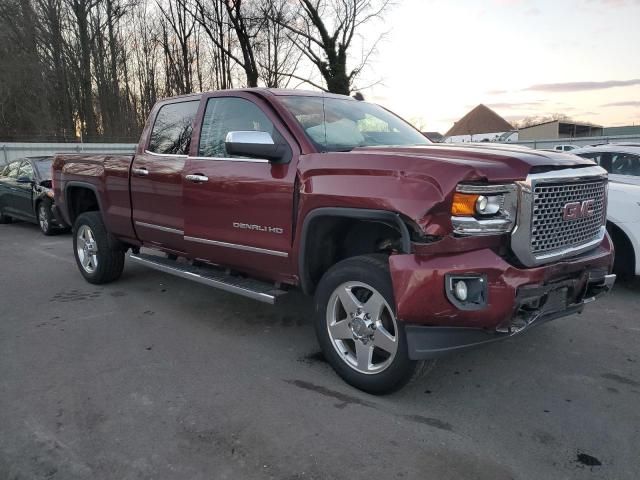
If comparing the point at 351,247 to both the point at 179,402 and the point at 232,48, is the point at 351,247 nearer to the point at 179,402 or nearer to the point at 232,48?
the point at 179,402

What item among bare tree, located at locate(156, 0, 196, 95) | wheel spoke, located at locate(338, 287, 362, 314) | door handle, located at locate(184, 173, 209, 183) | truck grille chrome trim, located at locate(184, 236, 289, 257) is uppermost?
bare tree, located at locate(156, 0, 196, 95)

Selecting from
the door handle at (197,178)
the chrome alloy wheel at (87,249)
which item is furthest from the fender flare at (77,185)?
the door handle at (197,178)

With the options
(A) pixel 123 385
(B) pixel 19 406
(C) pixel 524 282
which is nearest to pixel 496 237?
(C) pixel 524 282

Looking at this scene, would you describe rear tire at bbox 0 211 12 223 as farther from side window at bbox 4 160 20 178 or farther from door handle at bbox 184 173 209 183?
door handle at bbox 184 173 209 183

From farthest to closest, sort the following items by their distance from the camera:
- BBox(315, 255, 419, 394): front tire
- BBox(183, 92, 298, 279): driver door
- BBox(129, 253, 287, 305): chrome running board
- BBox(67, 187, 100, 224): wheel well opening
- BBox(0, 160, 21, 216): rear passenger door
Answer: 1. BBox(0, 160, 21, 216): rear passenger door
2. BBox(67, 187, 100, 224): wheel well opening
3. BBox(129, 253, 287, 305): chrome running board
4. BBox(183, 92, 298, 279): driver door
5. BBox(315, 255, 419, 394): front tire

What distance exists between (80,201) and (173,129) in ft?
7.52

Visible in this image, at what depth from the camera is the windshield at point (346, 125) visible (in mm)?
3844

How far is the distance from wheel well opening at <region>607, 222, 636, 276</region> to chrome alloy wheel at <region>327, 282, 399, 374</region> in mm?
3586

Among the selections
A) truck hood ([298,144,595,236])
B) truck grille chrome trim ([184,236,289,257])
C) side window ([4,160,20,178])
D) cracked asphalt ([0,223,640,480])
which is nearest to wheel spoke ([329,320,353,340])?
cracked asphalt ([0,223,640,480])

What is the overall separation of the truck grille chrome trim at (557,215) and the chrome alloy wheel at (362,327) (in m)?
0.89

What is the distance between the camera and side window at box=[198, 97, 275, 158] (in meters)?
4.18

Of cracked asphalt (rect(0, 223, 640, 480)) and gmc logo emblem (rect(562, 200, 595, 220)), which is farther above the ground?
gmc logo emblem (rect(562, 200, 595, 220))

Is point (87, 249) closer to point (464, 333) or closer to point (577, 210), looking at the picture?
point (464, 333)

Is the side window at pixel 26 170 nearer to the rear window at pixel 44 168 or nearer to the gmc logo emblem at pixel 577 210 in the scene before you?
the rear window at pixel 44 168
